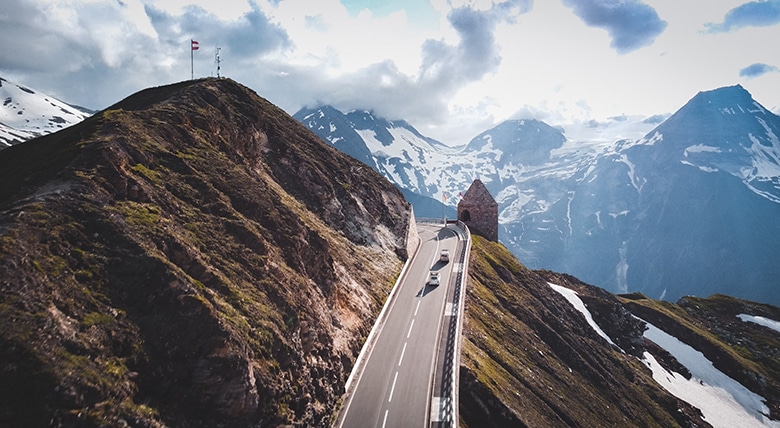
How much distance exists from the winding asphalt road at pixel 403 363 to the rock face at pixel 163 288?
68.7 inches

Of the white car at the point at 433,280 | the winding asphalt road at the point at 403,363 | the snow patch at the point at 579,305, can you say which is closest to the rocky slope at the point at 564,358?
the snow patch at the point at 579,305

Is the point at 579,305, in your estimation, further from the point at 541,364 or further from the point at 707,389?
the point at 541,364

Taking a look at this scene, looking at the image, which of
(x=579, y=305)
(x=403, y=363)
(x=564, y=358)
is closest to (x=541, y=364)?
(x=564, y=358)

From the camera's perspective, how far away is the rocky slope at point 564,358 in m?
34.6

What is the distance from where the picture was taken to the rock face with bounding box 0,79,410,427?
1534 centimetres

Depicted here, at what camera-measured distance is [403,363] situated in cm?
3234

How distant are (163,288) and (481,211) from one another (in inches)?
3019

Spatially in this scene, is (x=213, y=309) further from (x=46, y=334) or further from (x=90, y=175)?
(x=90, y=175)

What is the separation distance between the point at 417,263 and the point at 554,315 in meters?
25.1

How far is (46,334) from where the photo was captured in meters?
15.2

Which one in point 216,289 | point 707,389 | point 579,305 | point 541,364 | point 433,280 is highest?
point 216,289

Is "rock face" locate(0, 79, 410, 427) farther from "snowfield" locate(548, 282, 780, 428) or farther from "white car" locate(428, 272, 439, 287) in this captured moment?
"snowfield" locate(548, 282, 780, 428)

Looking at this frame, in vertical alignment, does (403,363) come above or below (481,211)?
below

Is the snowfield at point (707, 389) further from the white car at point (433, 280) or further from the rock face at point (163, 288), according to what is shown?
the rock face at point (163, 288)
